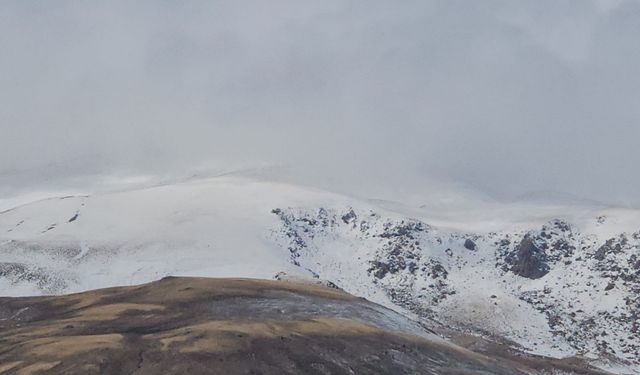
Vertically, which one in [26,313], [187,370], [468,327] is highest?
[187,370]

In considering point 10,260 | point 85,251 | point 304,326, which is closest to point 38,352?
point 304,326

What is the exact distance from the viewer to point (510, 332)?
18488 centimetres

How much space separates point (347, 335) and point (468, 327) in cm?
13431

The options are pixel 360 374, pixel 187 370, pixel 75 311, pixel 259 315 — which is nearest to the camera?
pixel 187 370

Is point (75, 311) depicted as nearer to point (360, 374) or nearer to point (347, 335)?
point (347, 335)

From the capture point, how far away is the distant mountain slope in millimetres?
47597

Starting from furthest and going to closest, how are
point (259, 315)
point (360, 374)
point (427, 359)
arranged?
1. point (259, 315)
2. point (427, 359)
3. point (360, 374)

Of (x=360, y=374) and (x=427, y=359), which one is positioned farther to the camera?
(x=427, y=359)

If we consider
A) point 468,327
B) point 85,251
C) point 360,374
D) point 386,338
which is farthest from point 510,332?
point 360,374

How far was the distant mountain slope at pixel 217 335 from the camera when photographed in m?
47.6

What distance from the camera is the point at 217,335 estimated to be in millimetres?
52719

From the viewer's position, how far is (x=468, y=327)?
7392 inches

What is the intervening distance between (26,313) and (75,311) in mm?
9274

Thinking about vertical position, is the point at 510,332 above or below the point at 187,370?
below
